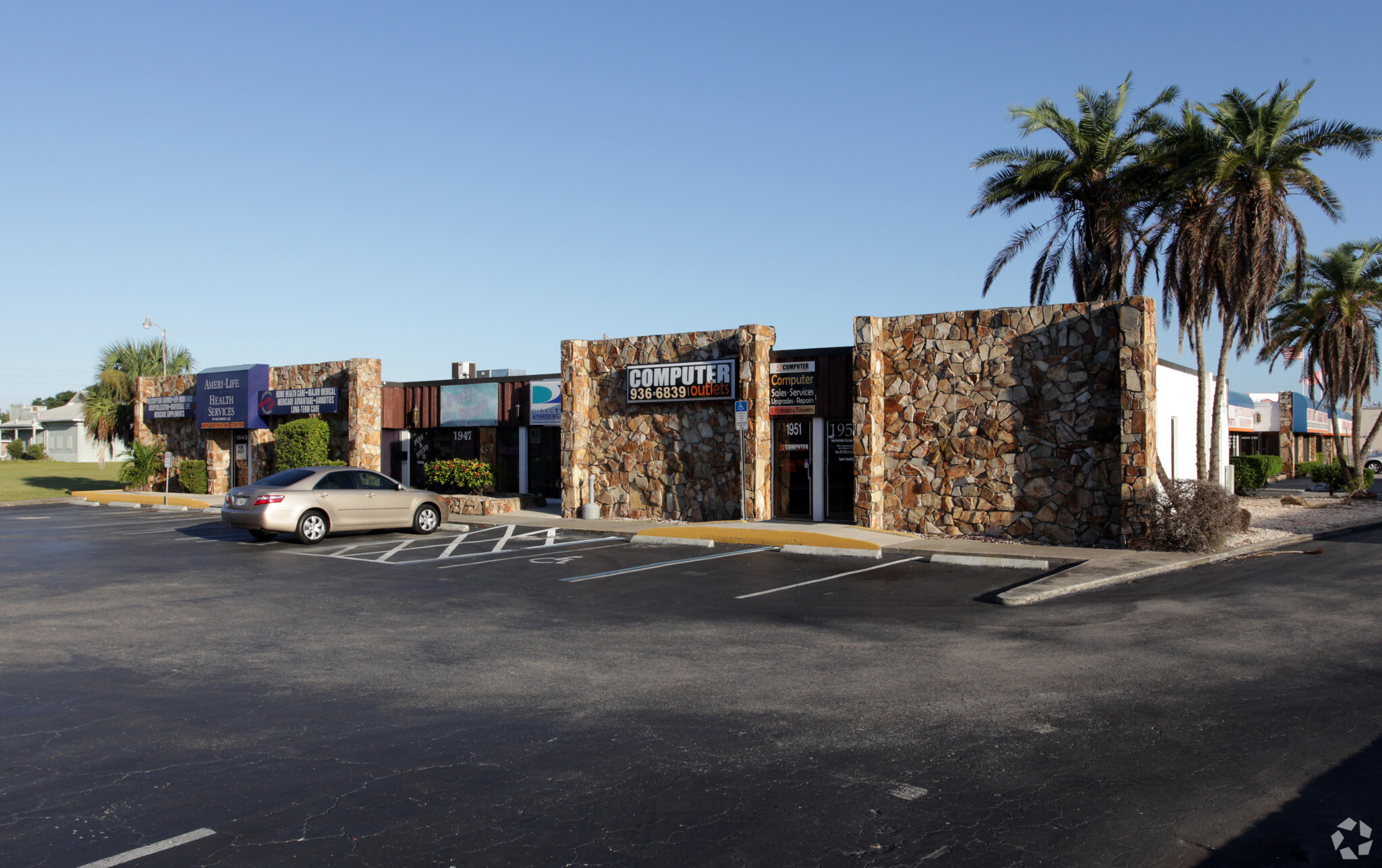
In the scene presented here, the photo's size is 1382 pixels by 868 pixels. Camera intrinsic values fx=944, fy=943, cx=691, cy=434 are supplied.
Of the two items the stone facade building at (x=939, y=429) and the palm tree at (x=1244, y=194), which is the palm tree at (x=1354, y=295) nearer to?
the palm tree at (x=1244, y=194)

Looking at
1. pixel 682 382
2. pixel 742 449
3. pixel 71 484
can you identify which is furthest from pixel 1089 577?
pixel 71 484

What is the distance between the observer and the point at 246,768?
5.77m

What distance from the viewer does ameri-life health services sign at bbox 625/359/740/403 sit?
21984mm

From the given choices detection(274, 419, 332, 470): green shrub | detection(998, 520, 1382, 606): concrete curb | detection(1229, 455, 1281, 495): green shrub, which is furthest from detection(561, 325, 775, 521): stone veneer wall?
detection(1229, 455, 1281, 495): green shrub

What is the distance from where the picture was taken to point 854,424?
19984 millimetres

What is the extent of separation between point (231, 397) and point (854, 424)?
79.1ft

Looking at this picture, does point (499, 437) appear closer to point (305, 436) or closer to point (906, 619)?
point (305, 436)

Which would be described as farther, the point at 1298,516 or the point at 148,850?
the point at 1298,516

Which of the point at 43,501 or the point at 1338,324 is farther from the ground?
the point at 1338,324

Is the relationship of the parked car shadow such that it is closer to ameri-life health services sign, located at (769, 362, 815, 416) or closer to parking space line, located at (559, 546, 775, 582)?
ameri-life health services sign, located at (769, 362, 815, 416)

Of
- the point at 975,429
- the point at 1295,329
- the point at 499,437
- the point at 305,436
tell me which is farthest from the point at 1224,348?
the point at 305,436

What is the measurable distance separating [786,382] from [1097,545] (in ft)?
24.3

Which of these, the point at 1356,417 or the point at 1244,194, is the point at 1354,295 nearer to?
the point at 1356,417

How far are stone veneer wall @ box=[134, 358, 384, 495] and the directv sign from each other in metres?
0.27
